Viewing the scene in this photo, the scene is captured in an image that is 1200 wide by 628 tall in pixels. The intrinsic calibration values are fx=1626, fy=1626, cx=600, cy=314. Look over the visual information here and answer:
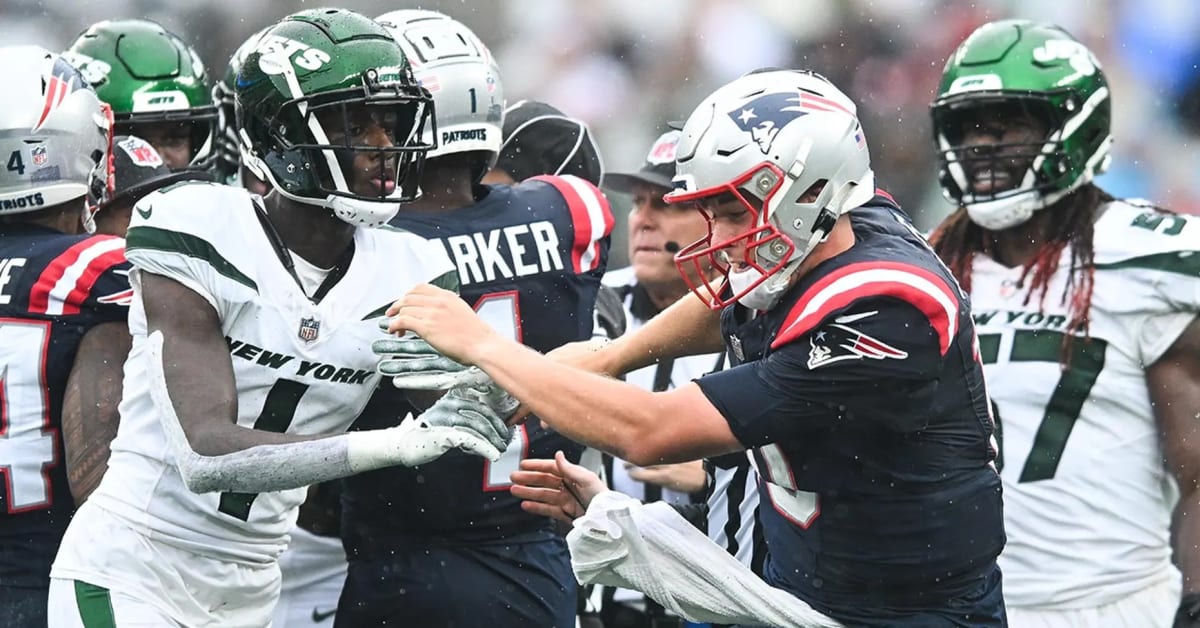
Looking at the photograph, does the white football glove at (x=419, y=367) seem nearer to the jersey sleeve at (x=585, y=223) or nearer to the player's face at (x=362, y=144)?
the player's face at (x=362, y=144)

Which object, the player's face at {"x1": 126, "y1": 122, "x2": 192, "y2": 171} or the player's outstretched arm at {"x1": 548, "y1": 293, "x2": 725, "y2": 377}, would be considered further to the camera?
the player's face at {"x1": 126, "y1": 122, "x2": 192, "y2": 171}

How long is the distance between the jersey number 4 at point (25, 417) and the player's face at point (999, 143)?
9.39 ft

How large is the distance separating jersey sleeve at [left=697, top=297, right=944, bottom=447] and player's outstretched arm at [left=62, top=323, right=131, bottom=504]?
1.39m

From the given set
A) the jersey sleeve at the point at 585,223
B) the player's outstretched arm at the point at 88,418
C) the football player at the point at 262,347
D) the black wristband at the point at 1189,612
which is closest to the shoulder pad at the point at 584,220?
the jersey sleeve at the point at 585,223

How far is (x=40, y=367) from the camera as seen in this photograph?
376cm

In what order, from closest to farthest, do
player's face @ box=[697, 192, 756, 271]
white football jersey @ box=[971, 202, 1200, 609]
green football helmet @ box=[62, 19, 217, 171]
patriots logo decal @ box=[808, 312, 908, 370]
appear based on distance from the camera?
patriots logo decal @ box=[808, 312, 908, 370] < player's face @ box=[697, 192, 756, 271] < white football jersey @ box=[971, 202, 1200, 609] < green football helmet @ box=[62, 19, 217, 171]

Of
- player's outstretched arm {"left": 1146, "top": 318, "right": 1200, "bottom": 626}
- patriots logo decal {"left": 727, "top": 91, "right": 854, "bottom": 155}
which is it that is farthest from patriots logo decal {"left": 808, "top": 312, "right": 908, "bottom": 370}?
player's outstretched arm {"left": 1146, "top": 318, "right": 1200, "bottom": 626}

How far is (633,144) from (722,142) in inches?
255

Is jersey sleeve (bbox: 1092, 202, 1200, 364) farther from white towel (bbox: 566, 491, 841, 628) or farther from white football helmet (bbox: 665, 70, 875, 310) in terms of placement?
white towel (bbox: 566, 491, 841, 628)

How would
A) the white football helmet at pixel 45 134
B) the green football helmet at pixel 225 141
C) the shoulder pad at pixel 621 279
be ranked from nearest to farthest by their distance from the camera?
the white football helmet at pixel 45 134, the shoulder pad at pixel 621 279, the green football helmet at pixel 225 141

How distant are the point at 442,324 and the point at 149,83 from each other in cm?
287

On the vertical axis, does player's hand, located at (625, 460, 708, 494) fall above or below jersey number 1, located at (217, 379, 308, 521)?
below

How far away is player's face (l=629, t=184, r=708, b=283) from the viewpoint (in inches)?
215

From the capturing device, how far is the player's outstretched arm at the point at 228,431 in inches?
128
